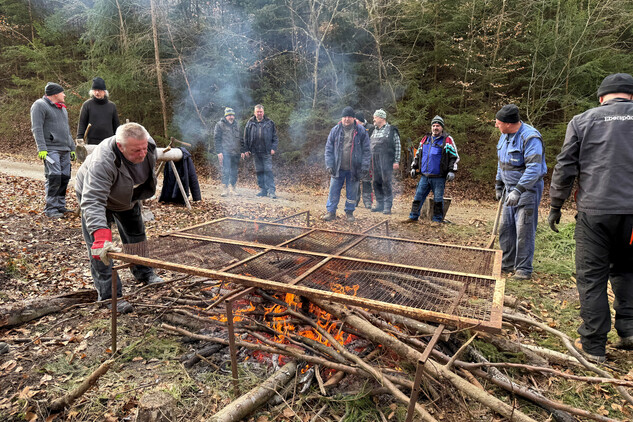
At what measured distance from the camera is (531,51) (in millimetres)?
11023

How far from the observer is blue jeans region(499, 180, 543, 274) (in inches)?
192

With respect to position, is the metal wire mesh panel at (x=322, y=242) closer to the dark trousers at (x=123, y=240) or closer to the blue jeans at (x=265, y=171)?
the dark trousers at (x=123, y=240)

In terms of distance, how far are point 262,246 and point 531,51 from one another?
11112 mm

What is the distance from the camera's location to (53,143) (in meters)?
6.64

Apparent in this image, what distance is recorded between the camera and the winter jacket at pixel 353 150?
26.3 ft

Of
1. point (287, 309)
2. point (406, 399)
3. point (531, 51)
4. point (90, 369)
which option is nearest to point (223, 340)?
point (287, 309)

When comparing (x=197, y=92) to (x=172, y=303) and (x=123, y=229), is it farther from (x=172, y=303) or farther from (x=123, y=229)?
(x=172, y=303)

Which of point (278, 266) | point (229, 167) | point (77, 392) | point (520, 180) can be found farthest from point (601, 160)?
point (229, 167)

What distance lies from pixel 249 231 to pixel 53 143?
452 cm

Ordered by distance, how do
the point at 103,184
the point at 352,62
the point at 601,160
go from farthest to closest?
the point at 352,62, the point at 103,184, the point at 601,160

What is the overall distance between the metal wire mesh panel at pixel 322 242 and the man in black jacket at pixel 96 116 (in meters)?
4.77

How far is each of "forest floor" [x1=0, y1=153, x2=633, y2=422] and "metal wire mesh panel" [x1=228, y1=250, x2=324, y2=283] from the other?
2.54 ft

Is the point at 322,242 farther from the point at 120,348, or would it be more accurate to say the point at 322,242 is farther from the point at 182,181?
the point at 182,181

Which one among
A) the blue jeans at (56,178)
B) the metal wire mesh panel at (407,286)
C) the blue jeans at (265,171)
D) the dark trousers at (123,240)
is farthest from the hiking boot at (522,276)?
the blue jeans at (56,178)
